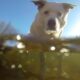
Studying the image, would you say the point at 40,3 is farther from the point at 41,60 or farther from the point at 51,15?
the point at 41,60

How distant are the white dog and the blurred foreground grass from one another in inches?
43.0

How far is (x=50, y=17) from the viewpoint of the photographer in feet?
9.66

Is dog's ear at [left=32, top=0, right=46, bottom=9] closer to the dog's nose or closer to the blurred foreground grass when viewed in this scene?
the dog's nose

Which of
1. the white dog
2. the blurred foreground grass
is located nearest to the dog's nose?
the white dog

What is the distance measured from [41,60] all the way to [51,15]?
1.35m

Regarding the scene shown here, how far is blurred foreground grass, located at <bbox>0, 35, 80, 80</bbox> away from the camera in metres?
1.72

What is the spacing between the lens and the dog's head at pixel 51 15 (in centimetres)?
290

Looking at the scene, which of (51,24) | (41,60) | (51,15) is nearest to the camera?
(41,60)

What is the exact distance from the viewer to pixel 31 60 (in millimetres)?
1742

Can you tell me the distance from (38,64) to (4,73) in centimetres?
26

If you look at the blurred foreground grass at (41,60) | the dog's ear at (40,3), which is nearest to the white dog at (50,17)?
the dog's ear at (40,3)

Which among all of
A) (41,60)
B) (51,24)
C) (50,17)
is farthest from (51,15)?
(41,60)

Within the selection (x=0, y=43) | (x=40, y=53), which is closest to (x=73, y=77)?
(x=40, y=53)

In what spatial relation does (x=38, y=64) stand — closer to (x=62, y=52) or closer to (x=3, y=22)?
(x=62, y=52)
